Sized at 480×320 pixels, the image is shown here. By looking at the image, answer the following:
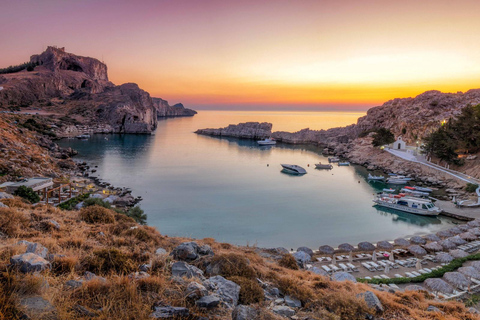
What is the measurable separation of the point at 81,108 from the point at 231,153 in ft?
208

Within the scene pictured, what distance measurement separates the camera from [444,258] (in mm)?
13141

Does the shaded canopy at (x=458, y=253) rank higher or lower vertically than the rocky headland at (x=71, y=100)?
lower

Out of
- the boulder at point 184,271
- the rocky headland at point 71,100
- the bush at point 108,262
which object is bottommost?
the boulder at point 184,271

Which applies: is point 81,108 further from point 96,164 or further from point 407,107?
point 407,107

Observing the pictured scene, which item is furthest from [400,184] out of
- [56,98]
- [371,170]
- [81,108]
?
[56,98]

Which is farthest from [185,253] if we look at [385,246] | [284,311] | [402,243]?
[402,243]

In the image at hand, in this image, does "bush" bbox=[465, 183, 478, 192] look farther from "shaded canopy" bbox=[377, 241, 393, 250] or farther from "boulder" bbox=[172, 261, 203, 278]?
"boulder" bbox=[172, 261, 203, 278]

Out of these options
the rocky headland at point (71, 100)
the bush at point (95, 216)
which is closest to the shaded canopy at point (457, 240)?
the bush at point (95, 216)

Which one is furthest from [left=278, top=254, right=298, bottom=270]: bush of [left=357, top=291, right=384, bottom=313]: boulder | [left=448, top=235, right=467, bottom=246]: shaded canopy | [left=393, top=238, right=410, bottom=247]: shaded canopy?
[left=448, top=235, right=467, bottom=246]: shaded canopy

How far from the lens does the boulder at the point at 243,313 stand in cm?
389

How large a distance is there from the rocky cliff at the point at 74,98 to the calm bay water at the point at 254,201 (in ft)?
135

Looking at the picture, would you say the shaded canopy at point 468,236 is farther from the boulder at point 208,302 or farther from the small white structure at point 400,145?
the small white structure at point 400,145

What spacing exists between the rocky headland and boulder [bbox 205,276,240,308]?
71.9 meters

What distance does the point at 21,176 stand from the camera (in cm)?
2002
